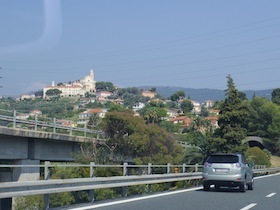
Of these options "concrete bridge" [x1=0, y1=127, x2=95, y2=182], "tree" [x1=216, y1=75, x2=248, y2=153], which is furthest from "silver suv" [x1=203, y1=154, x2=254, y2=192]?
"tree" [x1=216, y1=75, x2=248, y2=153]

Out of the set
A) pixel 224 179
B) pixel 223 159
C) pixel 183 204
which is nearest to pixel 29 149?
pixel 223 159

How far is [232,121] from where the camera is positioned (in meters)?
64.1

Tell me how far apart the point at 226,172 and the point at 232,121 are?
144ft

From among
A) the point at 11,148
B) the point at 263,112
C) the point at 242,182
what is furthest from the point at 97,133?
the point at 263,112

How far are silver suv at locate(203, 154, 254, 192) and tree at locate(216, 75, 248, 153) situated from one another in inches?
1604

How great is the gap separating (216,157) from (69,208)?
1005cm

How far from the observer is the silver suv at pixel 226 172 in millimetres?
20766

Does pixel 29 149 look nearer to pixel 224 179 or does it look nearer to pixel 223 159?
pixel 223 159

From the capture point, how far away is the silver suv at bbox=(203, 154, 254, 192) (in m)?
20.8

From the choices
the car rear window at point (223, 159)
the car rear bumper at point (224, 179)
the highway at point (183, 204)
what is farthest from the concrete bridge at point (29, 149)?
the highway at point (183, 204)

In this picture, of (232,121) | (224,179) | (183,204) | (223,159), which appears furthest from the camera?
(232,121)

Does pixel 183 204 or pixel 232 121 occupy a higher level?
pixel 232 121

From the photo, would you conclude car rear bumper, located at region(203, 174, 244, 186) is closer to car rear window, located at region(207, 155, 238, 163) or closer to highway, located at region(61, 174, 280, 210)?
car rear window, located at region(207, 155, 238, 163)

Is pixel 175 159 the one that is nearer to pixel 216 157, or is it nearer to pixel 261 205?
pixel 216 157
